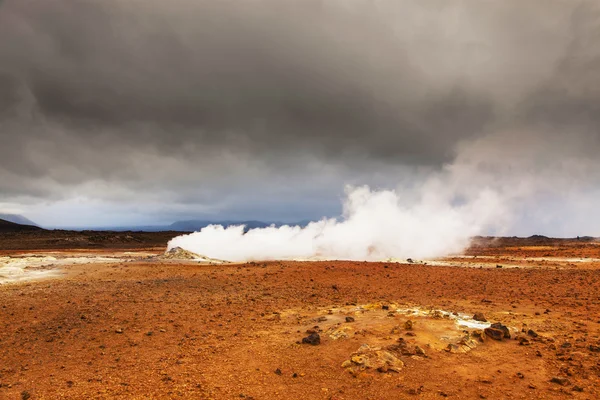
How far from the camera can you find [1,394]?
8.36 m

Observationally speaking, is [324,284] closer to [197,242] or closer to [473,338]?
[473,338]

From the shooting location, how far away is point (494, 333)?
11.1 m

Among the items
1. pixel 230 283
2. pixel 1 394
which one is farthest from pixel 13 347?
pixel 230 283

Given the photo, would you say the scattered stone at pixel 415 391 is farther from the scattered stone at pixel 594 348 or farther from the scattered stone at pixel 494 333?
the scattered stone at pixel 594 348

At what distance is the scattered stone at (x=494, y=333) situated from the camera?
10969 millimetres

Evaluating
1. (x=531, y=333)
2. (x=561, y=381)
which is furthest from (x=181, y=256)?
(x=561, y=381)

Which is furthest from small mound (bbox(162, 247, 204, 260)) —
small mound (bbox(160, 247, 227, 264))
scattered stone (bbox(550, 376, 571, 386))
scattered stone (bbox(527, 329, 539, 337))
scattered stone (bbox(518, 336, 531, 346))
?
scattered stone (bbox(550, 376, 571, 386))

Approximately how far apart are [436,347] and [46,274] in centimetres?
2972

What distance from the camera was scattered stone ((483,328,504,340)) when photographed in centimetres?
1097

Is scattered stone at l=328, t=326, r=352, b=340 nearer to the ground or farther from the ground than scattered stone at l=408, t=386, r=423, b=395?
farther from the ground

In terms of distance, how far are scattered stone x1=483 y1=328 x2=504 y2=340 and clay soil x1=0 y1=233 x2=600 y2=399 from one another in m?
0.22

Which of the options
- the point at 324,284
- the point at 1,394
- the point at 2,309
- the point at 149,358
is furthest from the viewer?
the point at 324,284

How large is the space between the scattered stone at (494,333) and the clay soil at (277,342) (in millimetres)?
215

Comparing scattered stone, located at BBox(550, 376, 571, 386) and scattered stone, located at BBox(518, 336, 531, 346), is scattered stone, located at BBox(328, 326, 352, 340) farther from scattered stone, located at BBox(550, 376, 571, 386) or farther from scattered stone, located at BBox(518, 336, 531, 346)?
scattered stone, located at BBox(550, 376, 571, 386)
